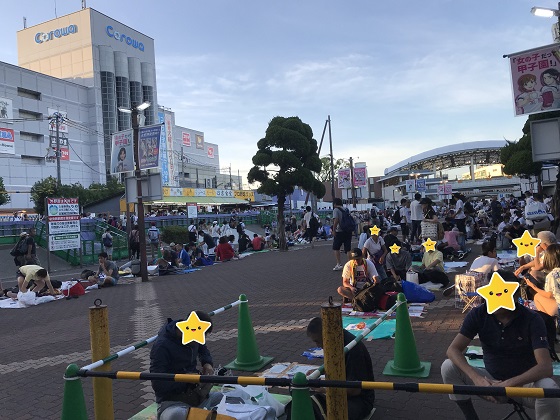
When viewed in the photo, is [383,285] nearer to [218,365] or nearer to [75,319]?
[218,365]

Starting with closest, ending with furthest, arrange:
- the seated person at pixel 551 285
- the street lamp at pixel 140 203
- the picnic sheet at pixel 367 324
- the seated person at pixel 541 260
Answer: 1. the seated person at pixel 551 285
2. the seated person at pixel 541 260
3. the picnic sheet at pixel 367 324
4. the street lamp at pixel 140 203

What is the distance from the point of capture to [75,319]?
8.96 metres

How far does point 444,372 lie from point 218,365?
Result: 2.92 m

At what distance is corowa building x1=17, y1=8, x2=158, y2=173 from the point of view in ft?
210

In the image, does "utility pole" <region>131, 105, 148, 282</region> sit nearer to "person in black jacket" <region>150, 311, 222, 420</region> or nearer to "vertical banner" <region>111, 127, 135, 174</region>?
"vertical banner" <region>111, 127, 135, 174</region>

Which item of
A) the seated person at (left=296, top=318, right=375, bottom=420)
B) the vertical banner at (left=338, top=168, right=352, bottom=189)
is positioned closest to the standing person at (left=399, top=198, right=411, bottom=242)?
the vertical banner at (left=338, top=168, right=352, bottom=189)

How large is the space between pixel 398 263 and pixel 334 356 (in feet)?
24.1

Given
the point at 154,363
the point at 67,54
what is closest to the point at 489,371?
the point at 154,363

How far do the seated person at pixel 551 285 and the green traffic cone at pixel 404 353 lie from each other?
1.49 m

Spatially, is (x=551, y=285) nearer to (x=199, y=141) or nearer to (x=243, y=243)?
(x=243, y=243)

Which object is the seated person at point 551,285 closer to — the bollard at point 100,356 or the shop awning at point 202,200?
the bollard at point 100,356

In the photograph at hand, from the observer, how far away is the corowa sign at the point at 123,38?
6725 cm

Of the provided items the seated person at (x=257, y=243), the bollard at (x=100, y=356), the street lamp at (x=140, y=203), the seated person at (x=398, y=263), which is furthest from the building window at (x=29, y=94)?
the bollard at (x=100, y=356)

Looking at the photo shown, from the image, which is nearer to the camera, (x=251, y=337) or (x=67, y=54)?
(x=251, y=337)
